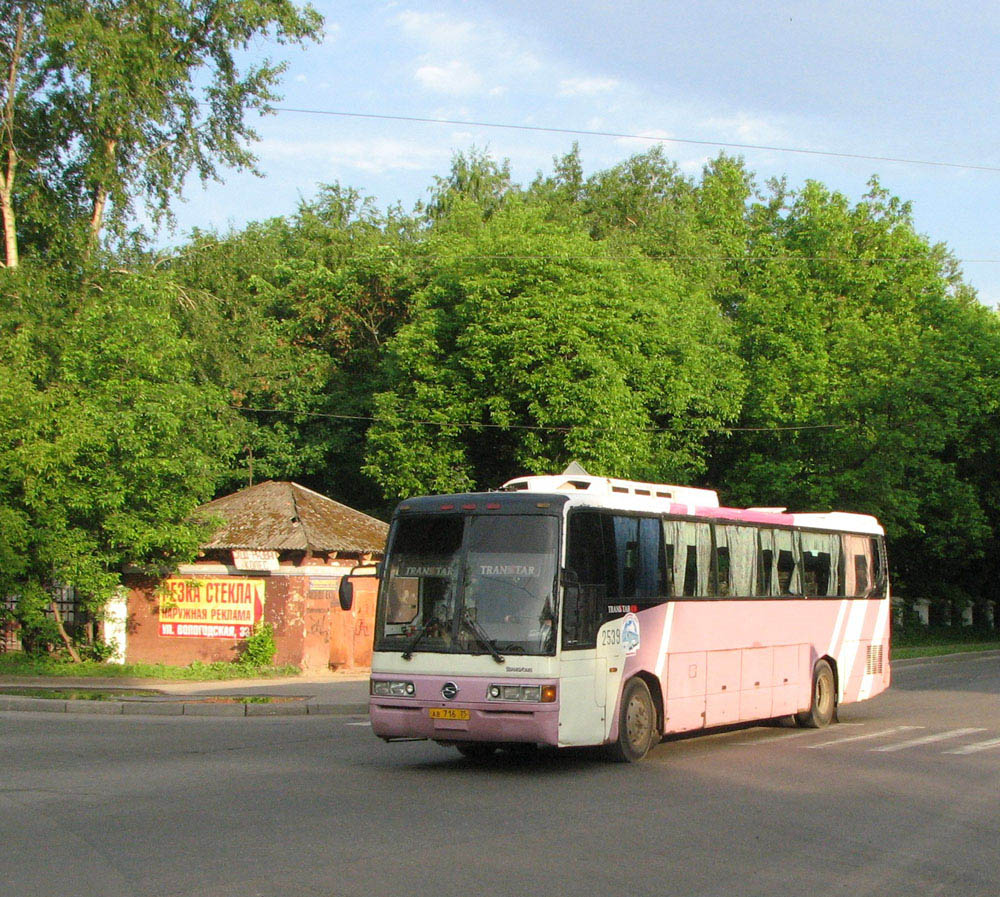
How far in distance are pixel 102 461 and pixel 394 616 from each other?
49.3ft

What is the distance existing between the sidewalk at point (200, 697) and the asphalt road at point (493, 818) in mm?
3898

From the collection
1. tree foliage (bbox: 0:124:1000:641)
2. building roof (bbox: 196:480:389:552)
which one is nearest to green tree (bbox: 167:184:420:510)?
tree foliage (bbox: 0:124:1000:641)

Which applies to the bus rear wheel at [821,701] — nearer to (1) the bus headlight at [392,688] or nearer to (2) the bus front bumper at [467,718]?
(2) the bus front bumper at [467,718]

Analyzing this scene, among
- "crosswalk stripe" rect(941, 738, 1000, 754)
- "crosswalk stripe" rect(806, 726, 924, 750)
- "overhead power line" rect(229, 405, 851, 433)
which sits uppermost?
"overhead power line" rect(229, 405, 851, 433)

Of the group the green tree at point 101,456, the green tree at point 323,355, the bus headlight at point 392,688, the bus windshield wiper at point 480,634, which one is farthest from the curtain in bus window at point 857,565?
the green tree at point 323,355

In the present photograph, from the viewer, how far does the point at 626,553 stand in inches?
530

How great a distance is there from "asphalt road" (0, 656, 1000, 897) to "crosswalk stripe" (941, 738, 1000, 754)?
0.09 feet

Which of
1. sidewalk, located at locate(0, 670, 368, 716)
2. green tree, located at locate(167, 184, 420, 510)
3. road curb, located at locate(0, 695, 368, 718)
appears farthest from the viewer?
green tree, located at locate(167, 184, 420, 510)

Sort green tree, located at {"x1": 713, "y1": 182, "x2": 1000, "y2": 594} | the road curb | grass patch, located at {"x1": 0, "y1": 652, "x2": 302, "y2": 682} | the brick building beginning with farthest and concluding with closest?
green tree, located at {"x1": 713, "y1": 182, "x2": 1000, "y2": 594}, the brick building, grass patch, located at {"x1": 0, "y1": 652, "x2": 302, "y2": 682}, the road curb

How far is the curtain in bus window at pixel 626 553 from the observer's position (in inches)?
523

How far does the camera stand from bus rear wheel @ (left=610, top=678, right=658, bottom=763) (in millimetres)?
13078

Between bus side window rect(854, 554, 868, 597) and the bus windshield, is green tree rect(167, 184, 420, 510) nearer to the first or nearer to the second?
bus side window rect(854, 554, 868, 597)

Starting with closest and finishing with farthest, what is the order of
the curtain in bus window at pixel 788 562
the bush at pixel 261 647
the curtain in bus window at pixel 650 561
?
the curtain in bus window at pixel 650 561
the curtain in bus window at pixel 788 562
the bush at pixel 261 647

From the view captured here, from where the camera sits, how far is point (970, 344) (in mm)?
44688
